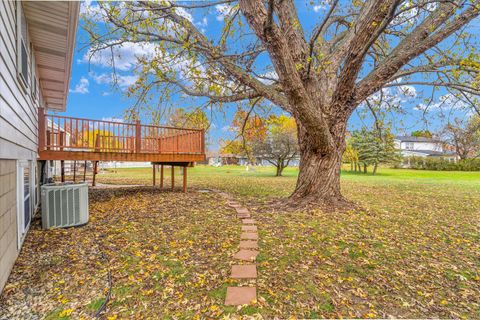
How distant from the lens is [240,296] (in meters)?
2.45

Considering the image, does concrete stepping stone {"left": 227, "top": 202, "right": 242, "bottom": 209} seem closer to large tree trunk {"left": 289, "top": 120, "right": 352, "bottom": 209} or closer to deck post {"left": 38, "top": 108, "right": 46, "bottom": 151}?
large tree trunk {"left": 289, "top": 120, "right": 352, "bottom": 209}

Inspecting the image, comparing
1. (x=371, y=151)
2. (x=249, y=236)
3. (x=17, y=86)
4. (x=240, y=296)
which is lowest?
(x=240, y=296)

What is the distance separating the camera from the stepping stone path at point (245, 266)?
7.93 feet

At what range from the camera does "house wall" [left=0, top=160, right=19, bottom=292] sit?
2615mm

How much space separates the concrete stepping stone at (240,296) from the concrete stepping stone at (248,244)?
0.99 m

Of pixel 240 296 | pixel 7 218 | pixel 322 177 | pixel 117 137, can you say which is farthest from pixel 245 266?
pixel 117 137

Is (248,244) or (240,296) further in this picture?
(248,244)

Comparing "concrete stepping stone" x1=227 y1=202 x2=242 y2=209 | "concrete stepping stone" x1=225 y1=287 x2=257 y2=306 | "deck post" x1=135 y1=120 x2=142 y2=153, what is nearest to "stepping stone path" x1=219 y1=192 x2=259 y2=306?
"concrete stepping stone" x1=225 y1=287 x2=257 y2=306

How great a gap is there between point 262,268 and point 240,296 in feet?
1.99

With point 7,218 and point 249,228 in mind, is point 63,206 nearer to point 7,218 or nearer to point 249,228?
point 7,218

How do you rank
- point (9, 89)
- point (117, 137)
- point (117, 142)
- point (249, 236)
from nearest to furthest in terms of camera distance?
point (9, 89)
point (249, 236)
point (117, 137)
point (117, 142)

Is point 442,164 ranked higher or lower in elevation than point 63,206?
higher

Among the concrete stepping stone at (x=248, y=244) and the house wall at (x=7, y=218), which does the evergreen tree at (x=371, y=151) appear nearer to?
the concrete stepping stone at (x=248, y=244)

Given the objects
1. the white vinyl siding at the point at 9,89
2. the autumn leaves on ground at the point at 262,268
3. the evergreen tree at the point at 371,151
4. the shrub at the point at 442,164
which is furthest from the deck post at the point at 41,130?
the shrub at the point at 442,164
